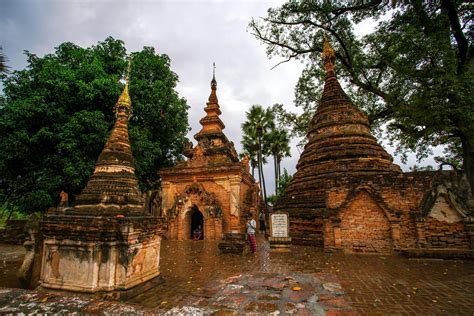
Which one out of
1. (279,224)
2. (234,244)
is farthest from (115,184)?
(279,224)

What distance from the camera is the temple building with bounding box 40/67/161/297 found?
432 cm

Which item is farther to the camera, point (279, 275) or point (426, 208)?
point (426, 208)

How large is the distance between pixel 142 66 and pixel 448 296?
59.3ft

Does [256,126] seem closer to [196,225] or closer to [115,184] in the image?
[196,225]

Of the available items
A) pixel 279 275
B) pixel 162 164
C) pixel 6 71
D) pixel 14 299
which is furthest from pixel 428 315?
pixel 162 164

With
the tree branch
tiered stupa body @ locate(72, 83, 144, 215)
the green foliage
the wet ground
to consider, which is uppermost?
the tree branch

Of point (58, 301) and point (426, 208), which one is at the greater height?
point (426, 208)

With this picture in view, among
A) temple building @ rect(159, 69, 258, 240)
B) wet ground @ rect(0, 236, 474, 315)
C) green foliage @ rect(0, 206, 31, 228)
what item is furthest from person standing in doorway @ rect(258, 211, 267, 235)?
green foliage @ rect(0, 206, 31, 228)

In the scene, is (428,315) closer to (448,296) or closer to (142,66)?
(448,296)

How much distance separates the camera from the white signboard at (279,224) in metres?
10.3

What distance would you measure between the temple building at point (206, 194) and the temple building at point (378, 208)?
157 inches

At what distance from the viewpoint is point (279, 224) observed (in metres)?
10.4

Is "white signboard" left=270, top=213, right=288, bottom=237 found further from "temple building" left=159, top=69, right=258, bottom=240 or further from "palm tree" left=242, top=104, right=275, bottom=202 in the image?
"palm tree" left=242, top=104, right=275, bottom=202

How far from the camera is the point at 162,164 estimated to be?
1842cm
